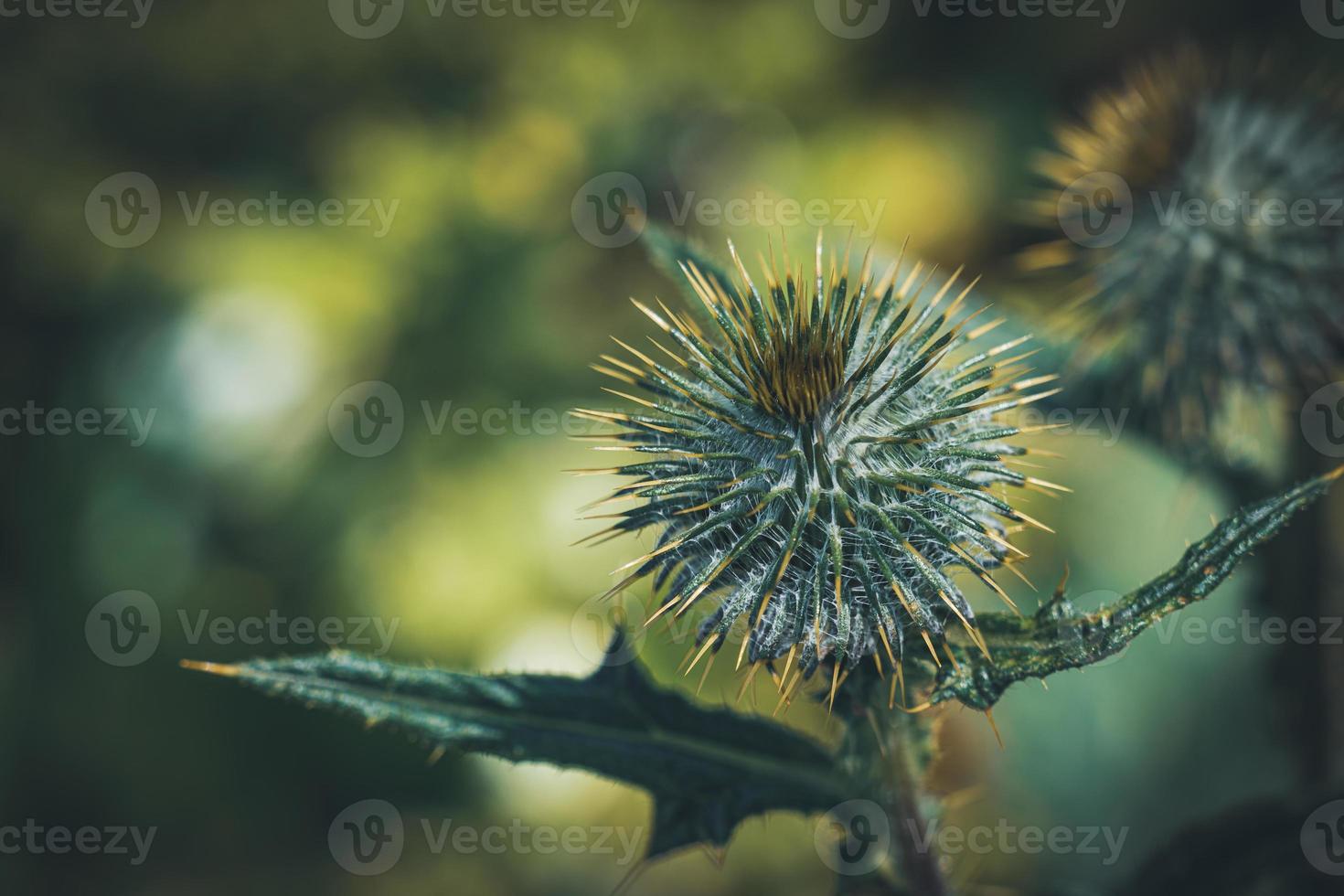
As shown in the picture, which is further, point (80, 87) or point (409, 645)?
point (80, 87)

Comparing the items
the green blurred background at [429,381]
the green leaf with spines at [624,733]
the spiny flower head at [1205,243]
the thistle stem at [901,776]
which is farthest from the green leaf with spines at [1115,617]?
the green blurred background at [429,381]

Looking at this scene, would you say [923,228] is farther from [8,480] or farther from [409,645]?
[8,480]

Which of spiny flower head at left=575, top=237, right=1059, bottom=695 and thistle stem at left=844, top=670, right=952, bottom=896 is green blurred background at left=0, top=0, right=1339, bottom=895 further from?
spiny flower head at left=575, top=237, right=1059, bottom=695

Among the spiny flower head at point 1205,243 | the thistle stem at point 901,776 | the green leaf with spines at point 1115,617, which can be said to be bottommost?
the thistle stem at point 901,776

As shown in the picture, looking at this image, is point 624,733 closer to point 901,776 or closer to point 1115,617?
point 901,776

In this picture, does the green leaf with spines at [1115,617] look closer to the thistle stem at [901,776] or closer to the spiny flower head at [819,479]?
the spiny flower head at [819,479]

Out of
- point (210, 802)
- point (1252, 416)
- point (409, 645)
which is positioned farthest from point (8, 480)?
point (1252, 416)
